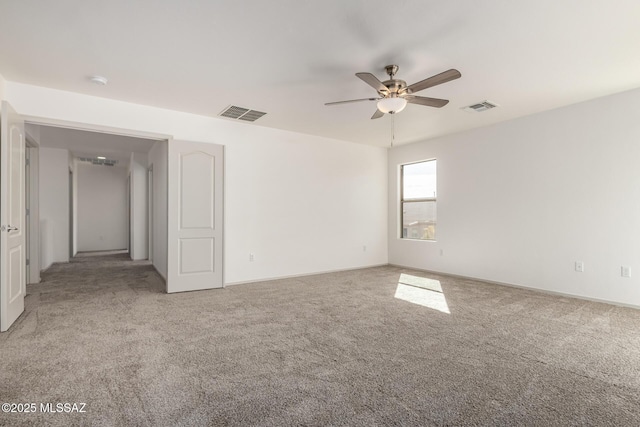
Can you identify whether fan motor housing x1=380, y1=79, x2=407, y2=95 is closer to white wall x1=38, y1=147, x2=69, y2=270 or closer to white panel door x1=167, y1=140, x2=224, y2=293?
white panel door x1=167, y1=140, x2=224, y2=293

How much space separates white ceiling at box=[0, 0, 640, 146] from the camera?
2.42 meters

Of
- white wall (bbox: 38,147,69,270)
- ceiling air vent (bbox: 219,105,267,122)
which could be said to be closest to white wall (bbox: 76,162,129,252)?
white wall (bbox: 38,147,69,270)

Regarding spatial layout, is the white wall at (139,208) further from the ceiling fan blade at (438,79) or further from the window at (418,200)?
the ceiling fan blade at (438,79)

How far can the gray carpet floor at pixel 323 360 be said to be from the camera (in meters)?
1.87

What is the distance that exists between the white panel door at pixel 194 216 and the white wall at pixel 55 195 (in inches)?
179

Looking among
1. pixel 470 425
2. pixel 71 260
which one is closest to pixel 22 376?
pixel 470 425

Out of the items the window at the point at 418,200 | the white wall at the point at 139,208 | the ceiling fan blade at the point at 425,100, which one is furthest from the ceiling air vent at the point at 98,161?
the ceiling fan blade at the point at 425,100

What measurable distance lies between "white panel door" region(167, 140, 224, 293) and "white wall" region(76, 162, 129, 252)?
6899mm

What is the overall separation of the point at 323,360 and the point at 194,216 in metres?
3.22

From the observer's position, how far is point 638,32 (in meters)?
2.71

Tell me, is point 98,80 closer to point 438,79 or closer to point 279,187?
point 279,187

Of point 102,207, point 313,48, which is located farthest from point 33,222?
point 313,48

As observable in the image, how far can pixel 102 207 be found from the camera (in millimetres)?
10172

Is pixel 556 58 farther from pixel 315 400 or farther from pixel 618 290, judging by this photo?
pixel 315 400
